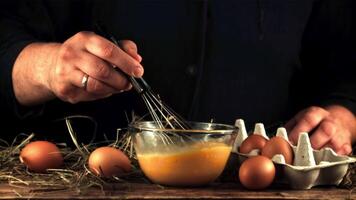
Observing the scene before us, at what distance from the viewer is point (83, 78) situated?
4.53ft

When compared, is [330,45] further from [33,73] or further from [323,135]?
[33,73]

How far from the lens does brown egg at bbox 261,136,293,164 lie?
4.14 ft

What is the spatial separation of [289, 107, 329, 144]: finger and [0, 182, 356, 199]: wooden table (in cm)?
44

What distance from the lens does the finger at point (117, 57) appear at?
128 cm

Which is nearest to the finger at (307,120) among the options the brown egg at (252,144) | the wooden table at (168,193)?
the brown egg at (252,144)

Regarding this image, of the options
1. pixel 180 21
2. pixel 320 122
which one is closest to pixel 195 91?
pixel 180 21

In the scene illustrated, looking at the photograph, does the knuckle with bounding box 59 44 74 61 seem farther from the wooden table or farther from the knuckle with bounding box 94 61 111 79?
the wooden table

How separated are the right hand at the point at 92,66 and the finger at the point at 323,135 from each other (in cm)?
52

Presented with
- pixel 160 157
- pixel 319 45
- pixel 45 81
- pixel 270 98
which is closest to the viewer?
pixel 160 157

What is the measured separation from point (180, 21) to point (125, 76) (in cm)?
65

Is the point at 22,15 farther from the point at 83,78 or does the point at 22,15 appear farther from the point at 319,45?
the point at 319,45

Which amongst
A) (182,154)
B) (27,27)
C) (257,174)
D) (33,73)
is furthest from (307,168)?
(27,27)

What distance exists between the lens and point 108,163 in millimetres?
1247

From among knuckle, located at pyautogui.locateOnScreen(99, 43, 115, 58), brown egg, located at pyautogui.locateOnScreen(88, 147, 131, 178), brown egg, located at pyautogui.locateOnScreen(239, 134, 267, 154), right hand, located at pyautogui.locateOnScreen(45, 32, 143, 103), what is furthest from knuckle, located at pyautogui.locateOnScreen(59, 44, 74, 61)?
brown egg, located at pyautogui.locateOnScreen(239, 134, 267, 154)
